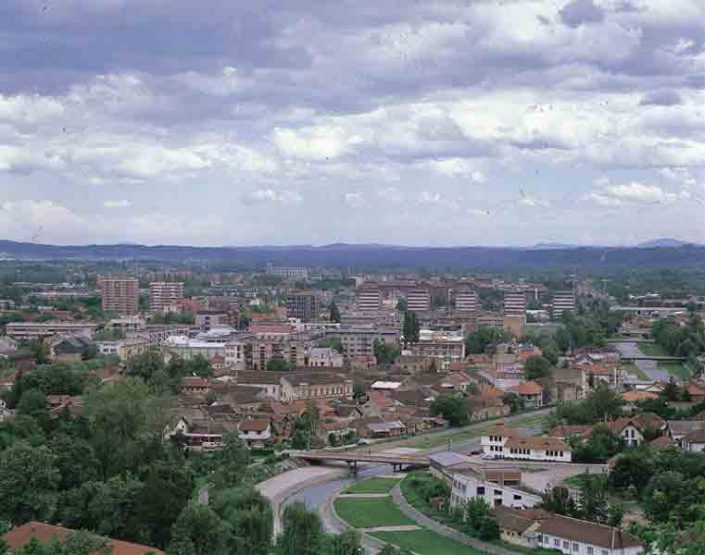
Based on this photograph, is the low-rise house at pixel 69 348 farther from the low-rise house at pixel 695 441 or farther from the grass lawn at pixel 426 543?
the grass lawn at pixel 426 543

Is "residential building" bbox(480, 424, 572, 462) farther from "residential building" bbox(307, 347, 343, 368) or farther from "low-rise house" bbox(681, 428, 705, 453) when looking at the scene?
"residential building" bbox(307, 347, 343, 368)

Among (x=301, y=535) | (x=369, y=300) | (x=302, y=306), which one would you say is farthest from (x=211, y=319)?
(x=301, y=535)

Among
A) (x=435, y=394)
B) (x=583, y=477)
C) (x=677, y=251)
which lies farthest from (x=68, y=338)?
(x=677, y=251)

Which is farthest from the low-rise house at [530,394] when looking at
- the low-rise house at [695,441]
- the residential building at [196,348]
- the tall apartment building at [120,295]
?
the tall apartment building at [120,295]

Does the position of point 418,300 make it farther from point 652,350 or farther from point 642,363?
point 642,363

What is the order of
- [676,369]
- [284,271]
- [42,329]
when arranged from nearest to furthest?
[676,369] < [42,329] < [284,271]

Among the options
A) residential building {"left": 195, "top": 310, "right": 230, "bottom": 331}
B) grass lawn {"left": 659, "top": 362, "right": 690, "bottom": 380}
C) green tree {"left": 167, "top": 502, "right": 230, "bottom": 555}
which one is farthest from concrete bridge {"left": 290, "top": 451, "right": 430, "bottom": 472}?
residential building {"left": 195, "top": 310, "right": 230, "bottom": 331}
